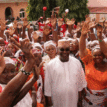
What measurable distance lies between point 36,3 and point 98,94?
397 inches

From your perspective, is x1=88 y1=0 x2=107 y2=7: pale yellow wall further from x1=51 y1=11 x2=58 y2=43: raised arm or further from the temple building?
x1=51 y1=11 x2=58 y2=43: raised arm

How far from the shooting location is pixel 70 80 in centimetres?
221

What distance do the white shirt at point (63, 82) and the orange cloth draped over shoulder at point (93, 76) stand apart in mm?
201

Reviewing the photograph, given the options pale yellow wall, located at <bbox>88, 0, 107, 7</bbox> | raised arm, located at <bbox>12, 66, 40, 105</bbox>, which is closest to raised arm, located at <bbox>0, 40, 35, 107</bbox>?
raised arm, located at <bbox>12, 66, 40, 105</bbox>

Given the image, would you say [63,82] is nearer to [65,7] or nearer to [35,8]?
[65,7]

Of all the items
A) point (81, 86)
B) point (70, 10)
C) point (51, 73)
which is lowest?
point (81, 86)

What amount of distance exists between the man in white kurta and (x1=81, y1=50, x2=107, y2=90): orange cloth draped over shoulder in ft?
0.66

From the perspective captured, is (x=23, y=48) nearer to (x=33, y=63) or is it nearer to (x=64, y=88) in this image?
(x=33, y=63)

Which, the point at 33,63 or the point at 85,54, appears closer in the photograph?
the point at 33,63

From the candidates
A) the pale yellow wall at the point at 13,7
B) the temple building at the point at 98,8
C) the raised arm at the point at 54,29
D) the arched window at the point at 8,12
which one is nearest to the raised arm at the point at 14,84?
the raised arm at the point at 54,29

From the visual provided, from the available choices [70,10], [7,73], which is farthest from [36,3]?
[7,73]

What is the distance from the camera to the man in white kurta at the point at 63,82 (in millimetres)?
2195

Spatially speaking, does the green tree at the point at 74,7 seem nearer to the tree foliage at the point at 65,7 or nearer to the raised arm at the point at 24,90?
the tree foliage at the point at 65,7

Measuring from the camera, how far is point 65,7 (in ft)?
34.1
